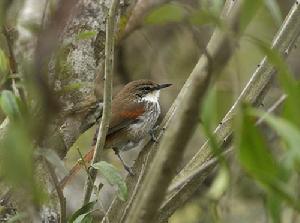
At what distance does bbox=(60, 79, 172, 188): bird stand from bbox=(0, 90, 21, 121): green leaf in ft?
11.7

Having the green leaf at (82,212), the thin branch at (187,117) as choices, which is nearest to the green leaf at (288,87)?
the thin branch at (187,117)

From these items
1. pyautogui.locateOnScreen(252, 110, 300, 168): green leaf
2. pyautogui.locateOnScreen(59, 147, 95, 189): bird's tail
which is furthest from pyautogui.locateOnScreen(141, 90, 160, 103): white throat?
pyautogui.locateOnScreen(252, 110, 300, 168): green leaf

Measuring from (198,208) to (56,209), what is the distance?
3.09 meters

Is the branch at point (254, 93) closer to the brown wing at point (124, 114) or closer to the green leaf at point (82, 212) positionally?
the green leaf at point (82, 212)

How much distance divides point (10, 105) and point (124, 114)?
3735 millimetres

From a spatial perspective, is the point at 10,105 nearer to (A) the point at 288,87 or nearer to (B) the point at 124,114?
(A) the point at 288,87

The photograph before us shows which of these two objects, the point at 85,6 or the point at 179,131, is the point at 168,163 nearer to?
the point at 179,131

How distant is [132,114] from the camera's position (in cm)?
569

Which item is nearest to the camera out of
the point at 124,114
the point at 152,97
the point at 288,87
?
the point at 288,87

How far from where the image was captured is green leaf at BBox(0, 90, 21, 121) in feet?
6.10

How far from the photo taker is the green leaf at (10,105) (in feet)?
6.10

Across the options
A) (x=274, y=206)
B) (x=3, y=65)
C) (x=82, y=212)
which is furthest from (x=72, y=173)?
(x=274, y=206)

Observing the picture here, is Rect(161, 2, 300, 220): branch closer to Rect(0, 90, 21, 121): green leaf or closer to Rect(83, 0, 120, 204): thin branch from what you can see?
Rect(83, 0, 120, 204): thin branch

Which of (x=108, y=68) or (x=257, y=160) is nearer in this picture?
(x=257, y=160)
